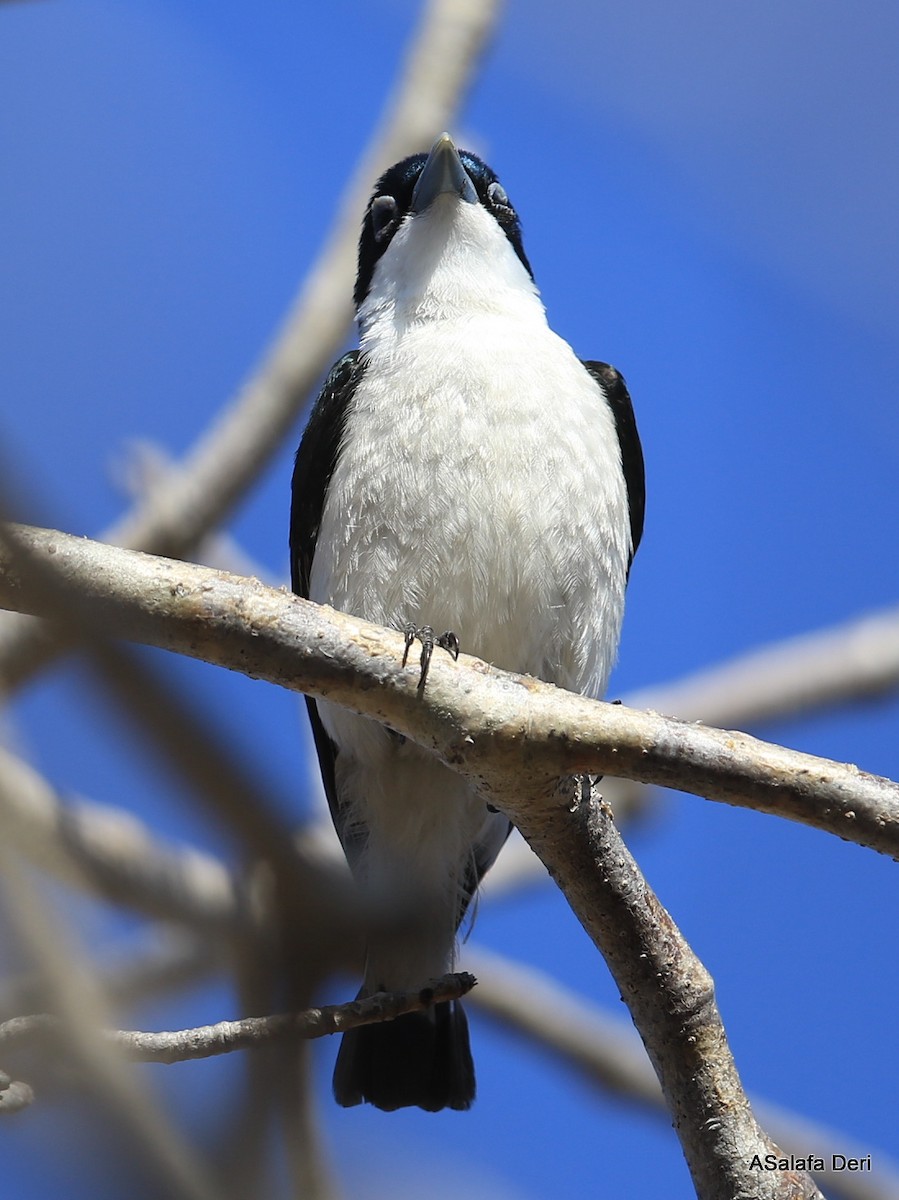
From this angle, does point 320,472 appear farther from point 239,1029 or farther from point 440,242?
point 239,1029

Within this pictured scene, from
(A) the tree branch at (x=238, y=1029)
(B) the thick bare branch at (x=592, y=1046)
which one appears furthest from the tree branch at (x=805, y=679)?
(A) the tree branch at (x=238, y=1029)

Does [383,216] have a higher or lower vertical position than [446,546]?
higher

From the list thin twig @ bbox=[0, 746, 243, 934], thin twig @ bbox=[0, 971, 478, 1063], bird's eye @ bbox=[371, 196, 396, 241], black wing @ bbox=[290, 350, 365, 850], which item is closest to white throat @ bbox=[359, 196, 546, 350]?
bird's eye @ bbox=[371, 196, 396, 241]

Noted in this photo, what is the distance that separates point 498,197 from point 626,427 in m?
1.44

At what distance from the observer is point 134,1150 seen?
954mm

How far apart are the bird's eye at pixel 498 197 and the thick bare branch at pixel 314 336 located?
102cm

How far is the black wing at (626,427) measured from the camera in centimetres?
523

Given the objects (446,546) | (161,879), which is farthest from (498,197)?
(161,879)

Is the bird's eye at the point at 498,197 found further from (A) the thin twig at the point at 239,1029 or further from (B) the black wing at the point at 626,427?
(A) the thin twig at the point at 239,1029

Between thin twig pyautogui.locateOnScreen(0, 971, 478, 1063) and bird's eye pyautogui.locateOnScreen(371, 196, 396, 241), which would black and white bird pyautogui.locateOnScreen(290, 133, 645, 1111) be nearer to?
bird's eye pyautogui.locateOnScreen(371, 196, 396, 241)

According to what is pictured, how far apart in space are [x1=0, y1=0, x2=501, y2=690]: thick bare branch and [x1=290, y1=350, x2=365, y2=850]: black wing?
67.7 inches

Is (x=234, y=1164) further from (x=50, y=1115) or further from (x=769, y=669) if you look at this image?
(x=769, y=669)

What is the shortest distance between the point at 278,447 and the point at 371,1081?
3549 millimetres

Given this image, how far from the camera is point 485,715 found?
10.2ft
